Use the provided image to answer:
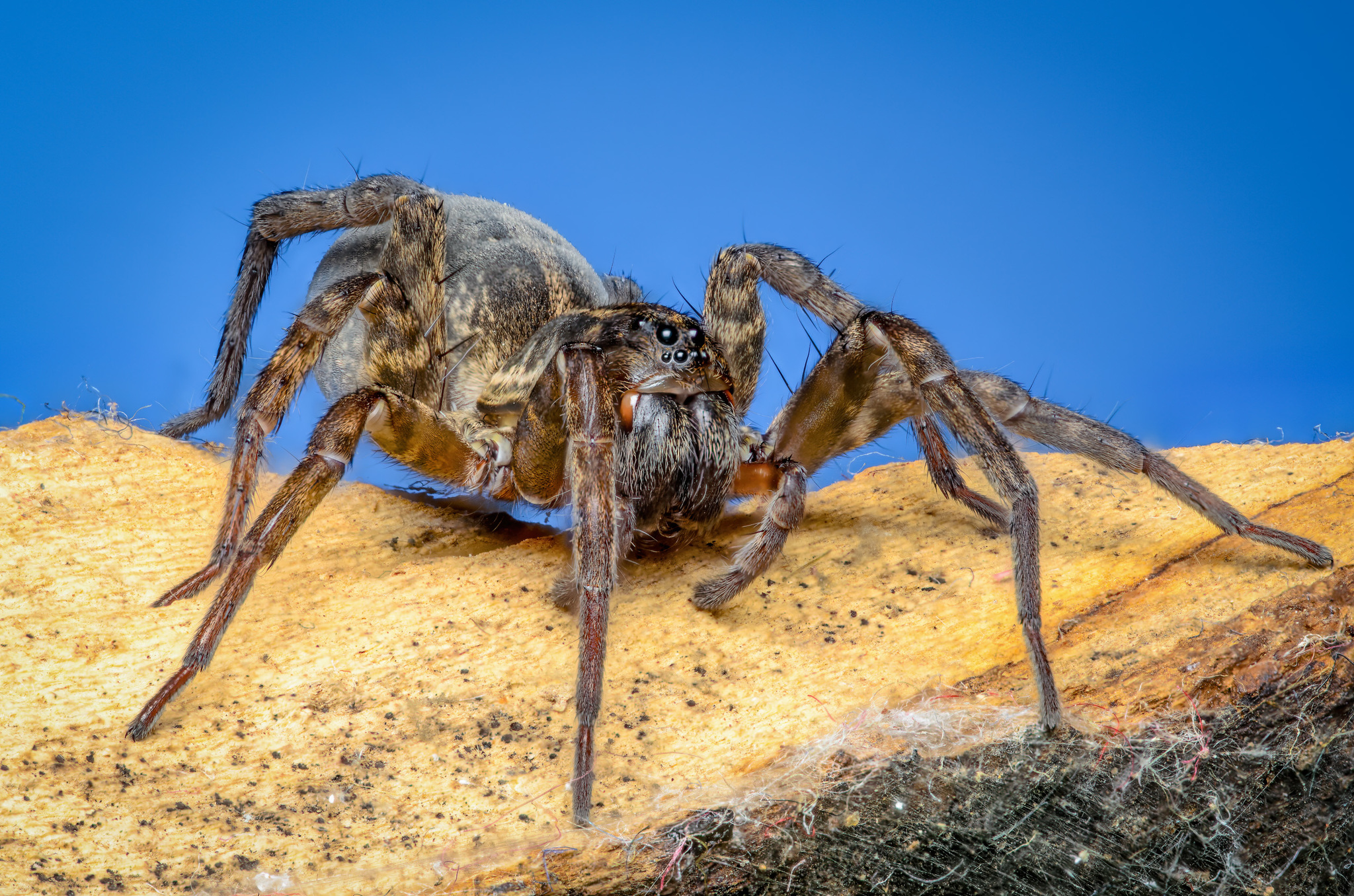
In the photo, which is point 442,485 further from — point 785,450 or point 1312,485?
point 1312,485

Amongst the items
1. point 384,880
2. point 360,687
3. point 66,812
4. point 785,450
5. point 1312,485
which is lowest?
point 384,880

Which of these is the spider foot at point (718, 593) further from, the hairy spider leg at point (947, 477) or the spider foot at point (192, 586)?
the spider foot at point (192, 586)

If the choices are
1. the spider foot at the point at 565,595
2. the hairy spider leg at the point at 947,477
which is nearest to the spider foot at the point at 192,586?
the spider foot at the point at 565,595

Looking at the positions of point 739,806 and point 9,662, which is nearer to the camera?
point 739,806

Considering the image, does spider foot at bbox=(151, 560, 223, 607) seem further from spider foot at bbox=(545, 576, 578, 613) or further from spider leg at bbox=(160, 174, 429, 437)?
spider leg at bbox=(160, 174, 429, 437)

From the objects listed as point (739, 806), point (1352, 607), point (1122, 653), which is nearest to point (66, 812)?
point (739, 806)

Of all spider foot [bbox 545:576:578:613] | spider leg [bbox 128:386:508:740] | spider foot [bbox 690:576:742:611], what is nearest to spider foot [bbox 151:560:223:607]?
spider leg [bbox 128:386:508:740]

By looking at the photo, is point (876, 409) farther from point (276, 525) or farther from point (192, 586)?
point (192, 586)
